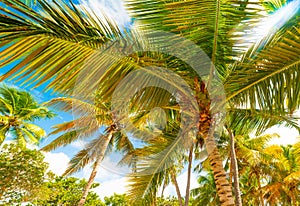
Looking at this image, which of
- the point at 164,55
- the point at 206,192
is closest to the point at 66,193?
the point at 206,192

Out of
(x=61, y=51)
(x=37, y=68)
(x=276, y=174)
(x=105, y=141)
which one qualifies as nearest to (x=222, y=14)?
(x=61, y=51)

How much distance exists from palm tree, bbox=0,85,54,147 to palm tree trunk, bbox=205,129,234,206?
50.6 ft

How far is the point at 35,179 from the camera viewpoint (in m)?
13.4

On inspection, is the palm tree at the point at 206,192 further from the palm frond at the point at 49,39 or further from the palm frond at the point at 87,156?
the palm frond at the point at 49,39

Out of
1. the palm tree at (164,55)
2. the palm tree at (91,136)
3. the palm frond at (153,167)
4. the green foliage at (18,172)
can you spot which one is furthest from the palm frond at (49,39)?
the green foliage at (18,172)

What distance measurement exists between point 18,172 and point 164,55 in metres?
12.5

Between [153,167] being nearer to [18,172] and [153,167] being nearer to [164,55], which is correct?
[164,55]

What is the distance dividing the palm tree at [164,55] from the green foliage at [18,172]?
11.5 meters

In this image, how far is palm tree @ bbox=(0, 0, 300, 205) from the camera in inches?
98.9

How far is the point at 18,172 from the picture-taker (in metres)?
13.2

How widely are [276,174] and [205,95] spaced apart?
13.9 meters

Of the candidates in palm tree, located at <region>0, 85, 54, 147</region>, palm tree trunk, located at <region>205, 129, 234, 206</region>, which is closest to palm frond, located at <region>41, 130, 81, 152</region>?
palm tree, located at <region>0, 85, 54, 147</region>

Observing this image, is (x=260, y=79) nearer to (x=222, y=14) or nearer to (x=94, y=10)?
(x=222, y=14)

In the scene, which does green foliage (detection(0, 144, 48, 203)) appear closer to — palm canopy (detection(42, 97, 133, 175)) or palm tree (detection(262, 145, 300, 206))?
palm canopy (detection(42, 97, 133, 175))
